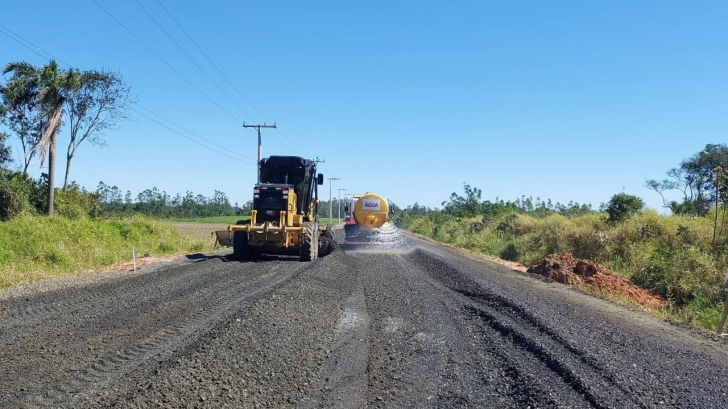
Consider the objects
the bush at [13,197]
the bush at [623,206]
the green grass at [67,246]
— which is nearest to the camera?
the green grass at [67,246]

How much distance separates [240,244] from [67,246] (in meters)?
5.94

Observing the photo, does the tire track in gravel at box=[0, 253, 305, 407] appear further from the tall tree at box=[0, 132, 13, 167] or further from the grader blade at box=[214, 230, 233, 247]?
the tall tree at box=[0, 132, 13, 167]

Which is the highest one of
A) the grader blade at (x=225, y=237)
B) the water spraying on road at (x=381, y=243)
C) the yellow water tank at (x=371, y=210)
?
the yellow water tank at (x=371, y=210)

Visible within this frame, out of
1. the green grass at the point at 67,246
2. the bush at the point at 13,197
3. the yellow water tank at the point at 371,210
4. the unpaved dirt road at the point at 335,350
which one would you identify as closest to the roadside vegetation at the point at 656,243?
the unpaved dirt road at the point at 335,350

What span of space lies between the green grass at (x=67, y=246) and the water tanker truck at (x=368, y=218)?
7.46 metres

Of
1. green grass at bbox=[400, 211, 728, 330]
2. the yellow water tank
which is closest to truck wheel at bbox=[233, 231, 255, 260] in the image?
the yellow water tank

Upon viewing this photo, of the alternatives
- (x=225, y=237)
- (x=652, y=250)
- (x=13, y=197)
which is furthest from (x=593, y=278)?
(x=13, y=197)

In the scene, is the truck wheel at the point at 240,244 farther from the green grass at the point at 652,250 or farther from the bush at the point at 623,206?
the bush at the point at 623,206

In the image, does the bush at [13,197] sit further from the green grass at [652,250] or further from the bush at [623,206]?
the bush at [623,206]

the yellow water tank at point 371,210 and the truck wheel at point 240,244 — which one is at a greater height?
the yellow water tank at point 371,210

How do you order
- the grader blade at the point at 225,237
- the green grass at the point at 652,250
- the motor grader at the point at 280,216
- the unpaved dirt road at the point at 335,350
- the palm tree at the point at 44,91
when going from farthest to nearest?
the palm tree at the point at 44,91
the grader blade at the point at 225,237
the motor grader at the point at 280,216
the green grass at the point at 652,250
the unpaved dirt road at the point at 335,350

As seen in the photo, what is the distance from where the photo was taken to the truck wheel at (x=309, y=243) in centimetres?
1733

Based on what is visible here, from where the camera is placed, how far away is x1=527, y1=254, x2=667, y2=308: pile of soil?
13.6 m

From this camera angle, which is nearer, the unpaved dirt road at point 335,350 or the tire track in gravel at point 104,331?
the unpaved dirt road at point 335,350
